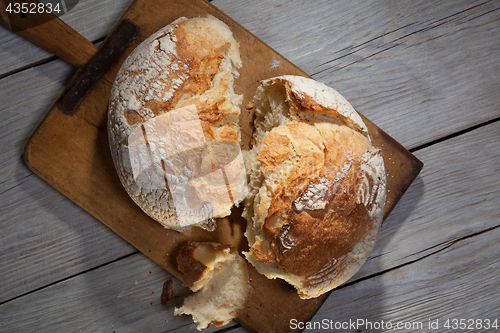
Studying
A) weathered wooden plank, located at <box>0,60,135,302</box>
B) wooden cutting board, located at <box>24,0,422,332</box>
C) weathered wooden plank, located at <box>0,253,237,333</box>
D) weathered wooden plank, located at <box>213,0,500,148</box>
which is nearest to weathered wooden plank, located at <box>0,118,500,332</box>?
weathered wooden plank, located at <box>213,0,500,148</box>

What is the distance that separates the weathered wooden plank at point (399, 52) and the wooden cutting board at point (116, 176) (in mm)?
168

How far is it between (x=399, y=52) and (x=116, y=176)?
5.28ft

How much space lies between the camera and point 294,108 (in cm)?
129

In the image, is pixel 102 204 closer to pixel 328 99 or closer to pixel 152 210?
pixel 152 210

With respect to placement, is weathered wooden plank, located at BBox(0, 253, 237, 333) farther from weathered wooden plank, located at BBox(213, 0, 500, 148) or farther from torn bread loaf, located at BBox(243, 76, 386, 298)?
weathered wooden plank, located at BBox(213, 0, 500, 148)

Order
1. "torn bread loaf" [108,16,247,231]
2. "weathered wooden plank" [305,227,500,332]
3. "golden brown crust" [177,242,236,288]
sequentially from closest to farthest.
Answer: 1. "torn bread loaf" [108,16,247,231]
2. "golden brown crust" [177,242,236,288]
3. "weathered wooden plank" [305,227,500,332]

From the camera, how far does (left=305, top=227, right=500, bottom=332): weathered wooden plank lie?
173 centimetres

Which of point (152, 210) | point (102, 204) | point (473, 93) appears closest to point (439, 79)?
point (473, 93)

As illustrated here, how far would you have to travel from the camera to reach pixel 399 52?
169cm

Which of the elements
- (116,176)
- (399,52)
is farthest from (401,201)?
(116,176)

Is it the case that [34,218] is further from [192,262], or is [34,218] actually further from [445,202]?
[445,202]

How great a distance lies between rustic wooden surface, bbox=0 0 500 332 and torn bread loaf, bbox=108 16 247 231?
0.49 meters

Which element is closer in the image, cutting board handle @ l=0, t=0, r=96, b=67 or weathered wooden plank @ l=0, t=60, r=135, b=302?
cutting board handle @ l=0, t=0, r=96, b=67

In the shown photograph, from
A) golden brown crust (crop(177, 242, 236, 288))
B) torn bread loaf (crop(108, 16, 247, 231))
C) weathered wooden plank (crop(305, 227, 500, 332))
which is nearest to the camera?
torn bread loaf (crop(108, 16, 247, 231))
